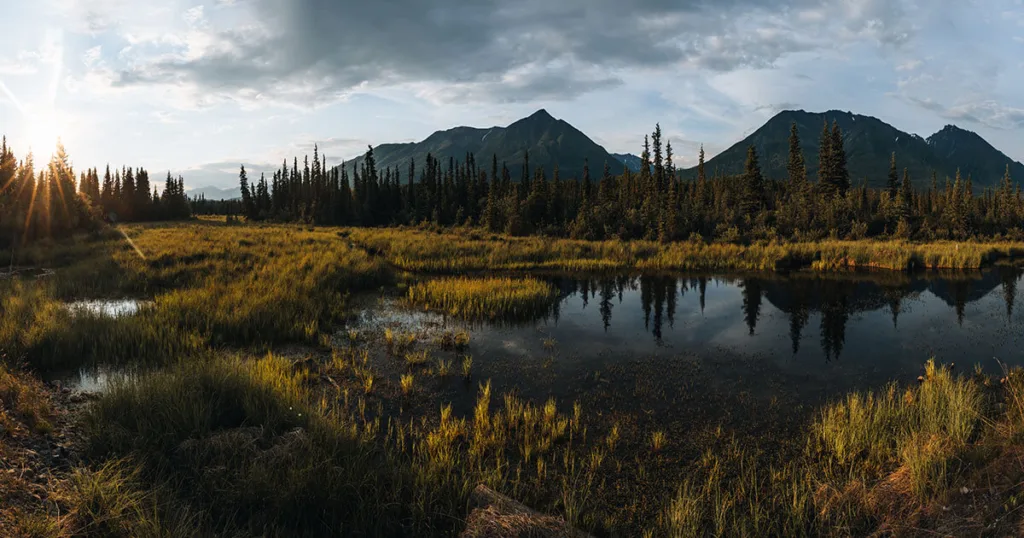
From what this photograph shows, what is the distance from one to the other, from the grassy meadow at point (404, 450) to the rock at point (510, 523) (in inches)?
26.4

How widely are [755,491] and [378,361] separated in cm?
951

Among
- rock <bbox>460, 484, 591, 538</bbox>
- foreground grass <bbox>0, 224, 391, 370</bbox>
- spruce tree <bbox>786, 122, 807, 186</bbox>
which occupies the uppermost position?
spruce tree <bbox>786, 122, 807, 186</bbox>

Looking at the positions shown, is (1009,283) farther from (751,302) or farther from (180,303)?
(180,303)

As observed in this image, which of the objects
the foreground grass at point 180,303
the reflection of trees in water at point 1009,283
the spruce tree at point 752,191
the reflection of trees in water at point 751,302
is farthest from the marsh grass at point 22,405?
the spruce tree at point 752,191

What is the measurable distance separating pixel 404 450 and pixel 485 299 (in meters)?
12.4

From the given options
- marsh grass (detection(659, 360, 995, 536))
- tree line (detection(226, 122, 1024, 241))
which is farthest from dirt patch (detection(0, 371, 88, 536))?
tree line (detection(226, 122, 1024, 241))

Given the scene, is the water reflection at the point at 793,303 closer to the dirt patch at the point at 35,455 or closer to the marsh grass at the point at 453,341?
the marsh grass at the point at 453,341

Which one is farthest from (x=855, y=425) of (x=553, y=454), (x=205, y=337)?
(x=205, y=337)

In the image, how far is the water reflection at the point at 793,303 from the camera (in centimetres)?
1783

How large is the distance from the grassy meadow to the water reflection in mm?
6939

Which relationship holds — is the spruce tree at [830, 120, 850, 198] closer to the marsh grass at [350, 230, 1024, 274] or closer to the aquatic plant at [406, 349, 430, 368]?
the marsh grass at [350, 230, 1024, 274]

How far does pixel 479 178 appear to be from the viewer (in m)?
98.8

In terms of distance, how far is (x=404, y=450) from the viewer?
7.77 meters

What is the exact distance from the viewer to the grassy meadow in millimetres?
5562
